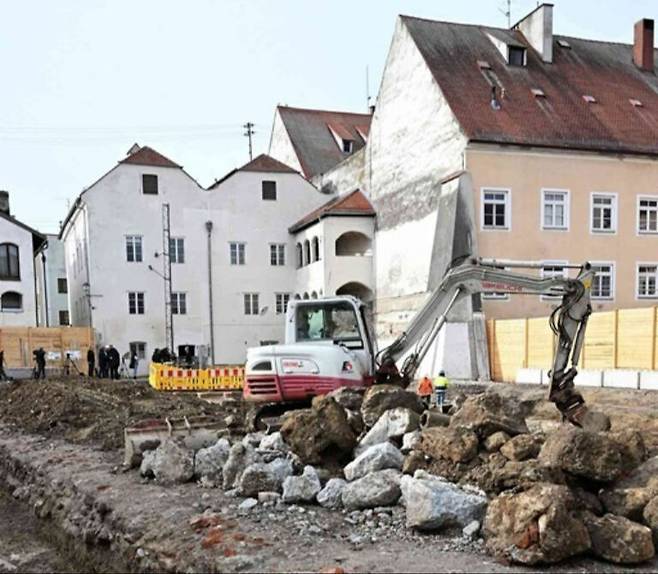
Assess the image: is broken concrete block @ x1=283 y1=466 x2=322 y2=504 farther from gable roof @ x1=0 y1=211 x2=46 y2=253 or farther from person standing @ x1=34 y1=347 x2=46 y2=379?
gable roof @ x1=0 y1=211 x2=46 y2=253

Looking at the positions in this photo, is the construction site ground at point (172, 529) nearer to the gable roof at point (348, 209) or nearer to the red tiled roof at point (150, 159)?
the gable roof at point (348, 209)

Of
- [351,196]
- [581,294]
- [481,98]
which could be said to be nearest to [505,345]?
[481,98]

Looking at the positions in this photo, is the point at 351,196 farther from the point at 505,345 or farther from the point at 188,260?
the point at 505,345

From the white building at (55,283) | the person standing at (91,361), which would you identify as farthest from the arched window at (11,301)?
the white building at (55,283)

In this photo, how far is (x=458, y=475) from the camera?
234 inches

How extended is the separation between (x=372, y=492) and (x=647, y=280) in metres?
22.8

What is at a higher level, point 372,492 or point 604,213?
point 604,213

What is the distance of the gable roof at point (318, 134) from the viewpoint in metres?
38.0

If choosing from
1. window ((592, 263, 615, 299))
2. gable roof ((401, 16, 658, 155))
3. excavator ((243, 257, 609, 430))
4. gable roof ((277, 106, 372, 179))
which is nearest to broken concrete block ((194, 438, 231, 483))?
excavator ((243, 257, 609, 430))

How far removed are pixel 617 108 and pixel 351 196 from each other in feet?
42.1

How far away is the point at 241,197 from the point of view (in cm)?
3200

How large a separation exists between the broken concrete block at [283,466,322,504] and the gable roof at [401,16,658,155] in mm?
18496

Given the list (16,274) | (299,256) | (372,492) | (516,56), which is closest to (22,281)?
(16,274)

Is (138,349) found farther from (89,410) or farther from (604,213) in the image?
(604,213)
